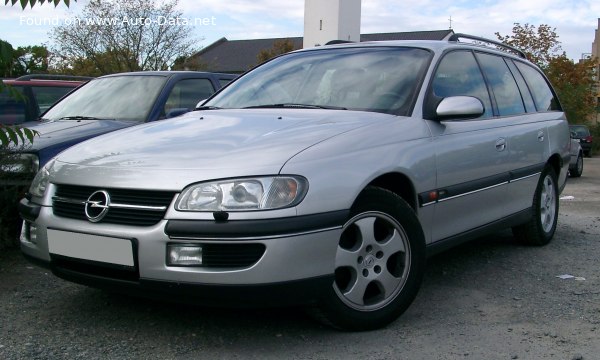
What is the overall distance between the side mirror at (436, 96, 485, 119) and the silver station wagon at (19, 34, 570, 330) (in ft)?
0.06

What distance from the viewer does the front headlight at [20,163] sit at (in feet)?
16.8

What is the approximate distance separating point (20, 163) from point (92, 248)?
231cm

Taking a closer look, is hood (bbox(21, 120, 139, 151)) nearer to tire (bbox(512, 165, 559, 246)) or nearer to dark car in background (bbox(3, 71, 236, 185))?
dark car in background (bbox(3, 71, 236, 185))

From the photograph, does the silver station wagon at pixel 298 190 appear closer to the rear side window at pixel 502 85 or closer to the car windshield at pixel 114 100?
the rear side window at pixel 502 85

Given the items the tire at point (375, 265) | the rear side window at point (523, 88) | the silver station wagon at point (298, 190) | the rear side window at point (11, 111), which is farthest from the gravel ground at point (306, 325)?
the rear side window at point (11, 111)

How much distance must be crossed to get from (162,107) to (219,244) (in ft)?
12.6

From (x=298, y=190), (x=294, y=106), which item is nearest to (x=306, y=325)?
→ (x=298, y=190)

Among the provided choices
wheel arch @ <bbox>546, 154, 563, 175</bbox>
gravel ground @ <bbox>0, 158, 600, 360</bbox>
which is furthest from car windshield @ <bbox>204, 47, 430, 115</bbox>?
wheel arch @ <bbox>546, 154, 563, 175</bbox>

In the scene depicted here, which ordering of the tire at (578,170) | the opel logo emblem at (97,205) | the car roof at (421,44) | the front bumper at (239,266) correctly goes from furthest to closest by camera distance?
the tire at (578,170) → the car roof at (421,44) → the opel logo emblem at (97,205) → the front bumper at (239,266)

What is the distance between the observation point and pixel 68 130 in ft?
19.4

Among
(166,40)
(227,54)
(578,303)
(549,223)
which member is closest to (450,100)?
(578,303)

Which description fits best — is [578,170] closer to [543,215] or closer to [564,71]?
[543,215]

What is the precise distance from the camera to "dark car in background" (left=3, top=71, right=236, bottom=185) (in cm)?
589

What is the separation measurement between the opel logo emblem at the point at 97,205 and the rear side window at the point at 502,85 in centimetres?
319
